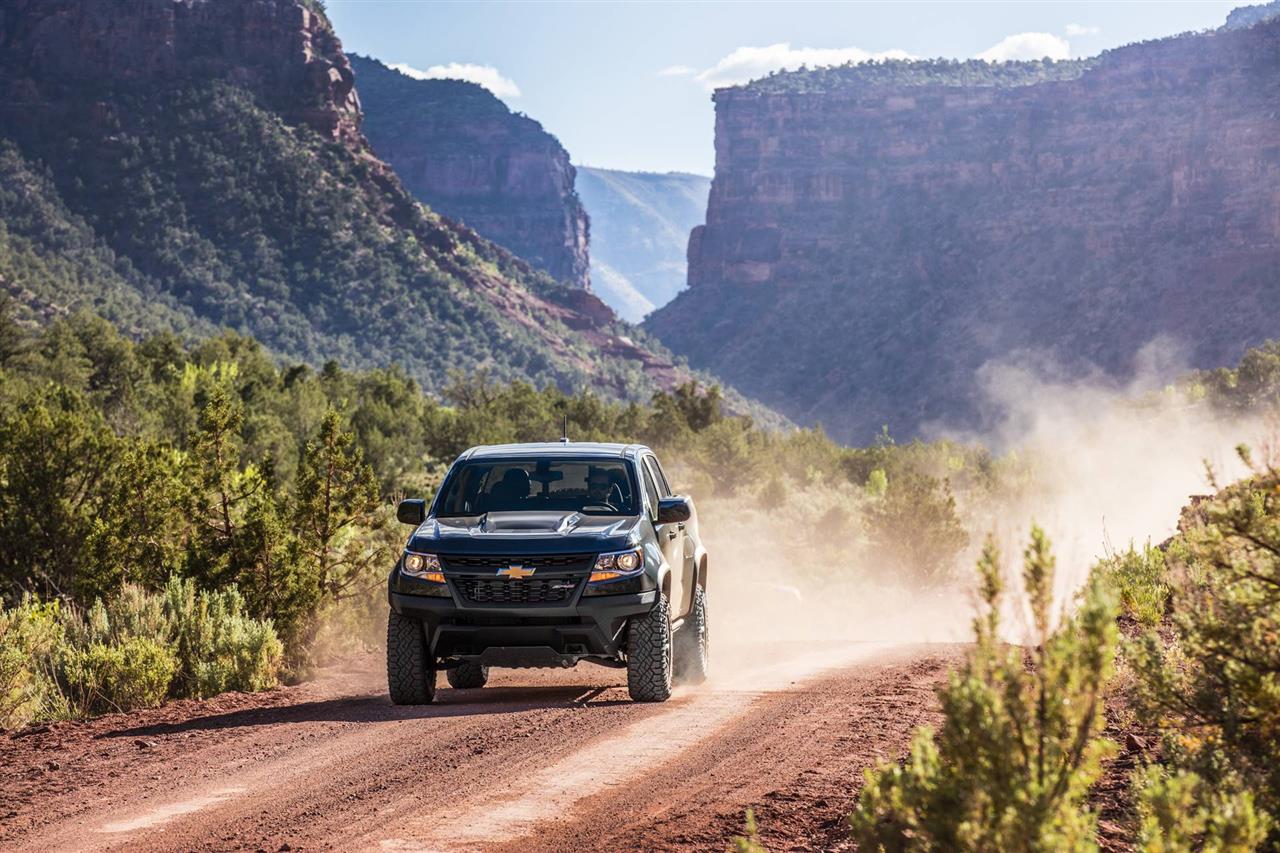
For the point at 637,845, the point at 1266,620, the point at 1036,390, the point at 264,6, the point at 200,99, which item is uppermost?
the point at 264,6

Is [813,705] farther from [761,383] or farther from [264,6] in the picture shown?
[761,383]

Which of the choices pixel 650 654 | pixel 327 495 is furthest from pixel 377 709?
pixel 327 495

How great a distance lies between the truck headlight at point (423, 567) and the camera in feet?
33.0

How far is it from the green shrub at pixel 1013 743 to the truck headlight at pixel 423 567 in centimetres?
625

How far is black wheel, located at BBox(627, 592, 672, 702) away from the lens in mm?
10234

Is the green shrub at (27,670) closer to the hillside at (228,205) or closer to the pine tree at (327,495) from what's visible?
the pine tree at (327,495)

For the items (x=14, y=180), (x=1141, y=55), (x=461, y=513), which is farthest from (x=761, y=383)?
(x=461, y=513)

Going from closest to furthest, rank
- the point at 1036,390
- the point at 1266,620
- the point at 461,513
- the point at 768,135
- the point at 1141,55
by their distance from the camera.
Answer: the point at 1266,620
the point at 461,513
the point at 1036,390
the point at 1141,55
the point at 768,135

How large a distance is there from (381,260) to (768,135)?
9049cm

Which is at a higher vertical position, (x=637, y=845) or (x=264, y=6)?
(x=264, y=6)

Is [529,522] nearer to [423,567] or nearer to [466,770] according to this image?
[423,567]

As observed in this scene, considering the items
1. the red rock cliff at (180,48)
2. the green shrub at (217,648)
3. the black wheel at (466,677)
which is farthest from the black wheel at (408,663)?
the red rock cliff at (180,48)

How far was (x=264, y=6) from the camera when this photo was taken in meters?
111

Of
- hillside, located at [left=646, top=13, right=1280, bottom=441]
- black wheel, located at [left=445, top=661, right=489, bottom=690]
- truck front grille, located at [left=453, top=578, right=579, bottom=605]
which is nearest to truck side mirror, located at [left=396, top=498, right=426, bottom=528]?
truck front grille, located at [left=453, top=578, right=579, bottom=605]
